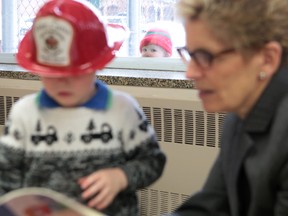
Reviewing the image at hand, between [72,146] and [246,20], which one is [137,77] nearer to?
[72,146]

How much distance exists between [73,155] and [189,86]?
2.91ft

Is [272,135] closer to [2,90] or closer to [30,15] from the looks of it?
[2,90]

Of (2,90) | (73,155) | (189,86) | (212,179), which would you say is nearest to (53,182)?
Answer: (73,155)

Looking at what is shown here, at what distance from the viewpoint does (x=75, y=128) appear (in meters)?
1.22

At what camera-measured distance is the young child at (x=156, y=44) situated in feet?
7.89

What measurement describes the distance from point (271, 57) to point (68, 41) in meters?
0.42

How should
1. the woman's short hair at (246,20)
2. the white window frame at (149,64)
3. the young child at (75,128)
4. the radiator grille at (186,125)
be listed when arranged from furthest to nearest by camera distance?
the white window frame at (149,64)
the radiator grille at (186,125)
the young child at (75,128)
the woman's short hair at (246,20)

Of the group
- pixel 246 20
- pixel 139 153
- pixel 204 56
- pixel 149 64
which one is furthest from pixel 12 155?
pixel 149 64

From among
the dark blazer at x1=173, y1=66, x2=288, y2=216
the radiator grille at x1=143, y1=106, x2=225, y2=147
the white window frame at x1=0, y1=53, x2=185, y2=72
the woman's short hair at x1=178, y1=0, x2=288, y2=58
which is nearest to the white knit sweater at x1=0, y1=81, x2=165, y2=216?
the dark blazer at x1=173, y1=66, x2=288, y2=216

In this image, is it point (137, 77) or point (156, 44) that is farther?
point (156, 44)

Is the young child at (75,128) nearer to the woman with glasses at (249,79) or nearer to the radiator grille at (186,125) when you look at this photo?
the woman with glasses at (249,79)

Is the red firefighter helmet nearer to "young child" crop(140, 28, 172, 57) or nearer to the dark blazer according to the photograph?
the dark blazer

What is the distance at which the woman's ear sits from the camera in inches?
43.6

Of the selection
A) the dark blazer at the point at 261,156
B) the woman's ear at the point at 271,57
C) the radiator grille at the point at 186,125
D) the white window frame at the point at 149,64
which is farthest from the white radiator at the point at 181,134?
the woman's ear at the point at 271,57
